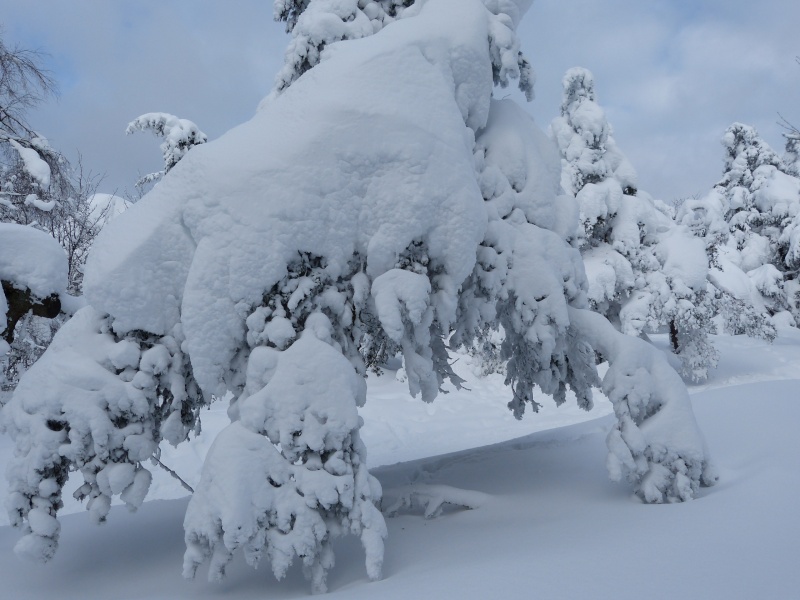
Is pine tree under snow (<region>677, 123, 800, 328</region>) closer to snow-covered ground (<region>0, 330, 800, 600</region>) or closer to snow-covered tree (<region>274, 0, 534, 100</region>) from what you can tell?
snow-covered ground (<region>0, 330, 800, 600</region>)

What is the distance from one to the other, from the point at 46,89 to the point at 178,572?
8.65m

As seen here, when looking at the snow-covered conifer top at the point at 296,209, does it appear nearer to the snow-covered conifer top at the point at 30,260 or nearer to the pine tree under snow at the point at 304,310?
the pine tree under snow at the point at 304,310

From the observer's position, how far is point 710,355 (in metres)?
15.2

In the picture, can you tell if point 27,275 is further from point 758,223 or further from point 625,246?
point 758,223

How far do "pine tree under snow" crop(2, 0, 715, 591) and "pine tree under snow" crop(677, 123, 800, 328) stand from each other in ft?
61.5

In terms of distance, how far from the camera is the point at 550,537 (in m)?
3.71

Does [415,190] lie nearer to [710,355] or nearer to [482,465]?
[482,465]

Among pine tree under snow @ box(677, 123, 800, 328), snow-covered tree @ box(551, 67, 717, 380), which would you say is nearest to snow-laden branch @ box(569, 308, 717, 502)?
snow-covered tree @ box(551, 67, 717, 380)

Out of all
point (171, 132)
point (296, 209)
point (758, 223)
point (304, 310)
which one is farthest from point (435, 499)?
point (758, 223)

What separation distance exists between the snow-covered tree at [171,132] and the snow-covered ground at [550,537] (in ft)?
31.0

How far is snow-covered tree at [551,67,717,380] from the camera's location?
587 inches

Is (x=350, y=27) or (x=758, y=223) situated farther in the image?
(x=758, y=223)

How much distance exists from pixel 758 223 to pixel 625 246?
15461 mm

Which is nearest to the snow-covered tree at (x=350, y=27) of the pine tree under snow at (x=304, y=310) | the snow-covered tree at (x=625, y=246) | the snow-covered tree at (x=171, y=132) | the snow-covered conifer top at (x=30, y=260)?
the pine tree under snow at (x=304, y=310)
